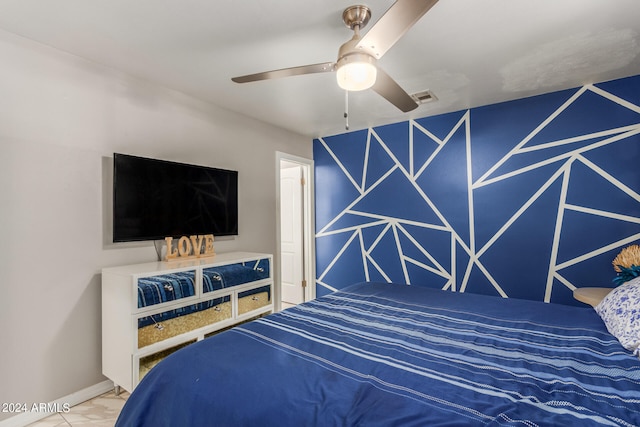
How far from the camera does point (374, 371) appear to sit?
3.79 ft

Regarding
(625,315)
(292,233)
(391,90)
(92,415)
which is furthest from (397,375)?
(292,233)

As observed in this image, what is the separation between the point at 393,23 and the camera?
4.36 feet

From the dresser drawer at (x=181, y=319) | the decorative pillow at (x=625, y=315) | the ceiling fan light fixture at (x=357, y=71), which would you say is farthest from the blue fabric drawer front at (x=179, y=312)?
the decorative pillow at (x=625, y=315)

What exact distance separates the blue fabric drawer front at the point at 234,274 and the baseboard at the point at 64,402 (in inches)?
38.3

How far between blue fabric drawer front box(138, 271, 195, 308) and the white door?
2174mm

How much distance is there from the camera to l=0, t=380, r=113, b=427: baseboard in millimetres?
1934

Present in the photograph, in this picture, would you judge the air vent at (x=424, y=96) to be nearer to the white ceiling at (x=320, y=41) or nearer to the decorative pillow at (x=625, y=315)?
the white ceiling at (x=320, y=41)

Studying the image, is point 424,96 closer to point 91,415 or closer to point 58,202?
point 58,202

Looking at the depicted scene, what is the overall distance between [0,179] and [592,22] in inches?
144

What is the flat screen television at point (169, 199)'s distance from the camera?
2.39 m

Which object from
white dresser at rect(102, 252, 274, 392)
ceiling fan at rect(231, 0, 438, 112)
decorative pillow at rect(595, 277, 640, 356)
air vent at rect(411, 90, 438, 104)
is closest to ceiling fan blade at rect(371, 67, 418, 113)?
ceiling fan at rect(231, 0, 438, 112)

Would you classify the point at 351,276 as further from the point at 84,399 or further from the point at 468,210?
the point at 84,399

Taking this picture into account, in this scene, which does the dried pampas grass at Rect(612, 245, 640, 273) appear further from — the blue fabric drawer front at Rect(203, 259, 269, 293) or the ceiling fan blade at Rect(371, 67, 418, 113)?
the blue fabric drawer front at Rect(203, 259, 269, 293)

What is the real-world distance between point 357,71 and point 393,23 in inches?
11.8
